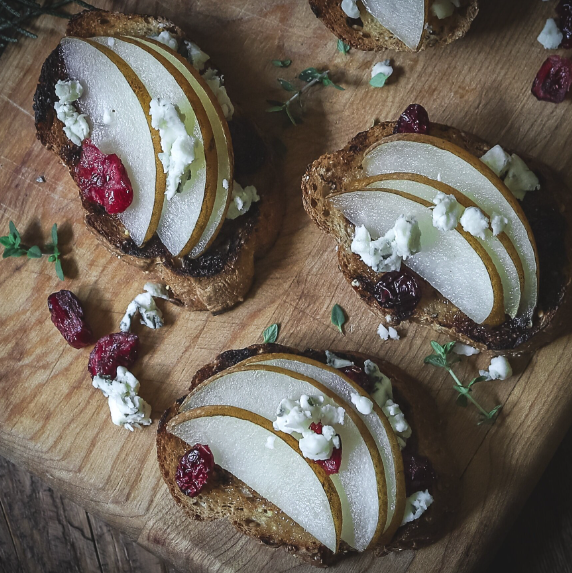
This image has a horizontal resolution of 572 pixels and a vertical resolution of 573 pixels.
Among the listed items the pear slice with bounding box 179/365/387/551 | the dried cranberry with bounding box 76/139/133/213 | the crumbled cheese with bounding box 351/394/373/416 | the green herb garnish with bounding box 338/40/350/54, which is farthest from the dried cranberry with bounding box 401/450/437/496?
the green herb garnish with bounding box 338/40/350/54

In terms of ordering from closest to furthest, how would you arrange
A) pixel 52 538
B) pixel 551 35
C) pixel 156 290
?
pixel 551 35
pixel 156 290
pixel 52 538

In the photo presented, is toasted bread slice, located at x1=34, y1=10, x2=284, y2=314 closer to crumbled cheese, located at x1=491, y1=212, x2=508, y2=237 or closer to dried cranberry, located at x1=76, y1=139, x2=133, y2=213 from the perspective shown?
dried cranberry, located at x1=76, y1=139, x2=133, y2=213

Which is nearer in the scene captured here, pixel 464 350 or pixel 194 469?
pixel 194 469

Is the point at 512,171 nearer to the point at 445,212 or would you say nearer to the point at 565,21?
the point at 445,212

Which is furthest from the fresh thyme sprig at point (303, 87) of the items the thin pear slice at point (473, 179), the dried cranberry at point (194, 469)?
the dried cranberry at point (194, 469)

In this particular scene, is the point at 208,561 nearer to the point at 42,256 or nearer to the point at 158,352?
the point at 158,352

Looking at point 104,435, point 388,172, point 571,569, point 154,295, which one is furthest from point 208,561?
point 388,172

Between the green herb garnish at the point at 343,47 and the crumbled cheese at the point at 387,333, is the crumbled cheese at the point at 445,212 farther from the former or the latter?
the green herb garnish at the point at 343,47

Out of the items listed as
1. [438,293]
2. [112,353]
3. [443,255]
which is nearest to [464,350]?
[438,293]
